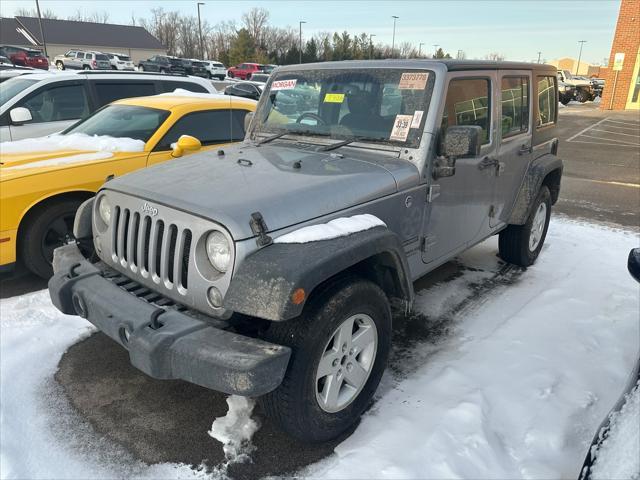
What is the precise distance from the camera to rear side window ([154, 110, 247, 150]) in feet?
17.4

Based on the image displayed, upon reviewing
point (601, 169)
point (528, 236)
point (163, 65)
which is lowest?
point (601, 169)

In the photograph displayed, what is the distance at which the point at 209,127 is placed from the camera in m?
5.71

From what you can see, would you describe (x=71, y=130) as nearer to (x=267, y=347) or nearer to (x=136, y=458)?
(x=136, y=458)

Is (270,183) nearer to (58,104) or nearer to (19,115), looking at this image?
(19,115)

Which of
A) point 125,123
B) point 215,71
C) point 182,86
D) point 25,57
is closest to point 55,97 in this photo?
point 182,86

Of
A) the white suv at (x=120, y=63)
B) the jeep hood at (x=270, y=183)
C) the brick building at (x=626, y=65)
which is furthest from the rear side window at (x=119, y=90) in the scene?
the white suv at (x=120, y=63)

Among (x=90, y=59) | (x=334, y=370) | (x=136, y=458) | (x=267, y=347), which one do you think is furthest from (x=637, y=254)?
(x=90, y=59)

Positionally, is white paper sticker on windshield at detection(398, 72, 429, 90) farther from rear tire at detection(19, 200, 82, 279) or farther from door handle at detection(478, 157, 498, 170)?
rear tire at detection(19, 200, 82, 279)

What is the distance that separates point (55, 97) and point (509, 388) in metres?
6.41

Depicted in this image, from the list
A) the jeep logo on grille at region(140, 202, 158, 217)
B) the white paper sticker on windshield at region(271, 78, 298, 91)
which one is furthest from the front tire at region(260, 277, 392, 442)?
the white paper sticker on windshield at region(271, 78, 298, 91)

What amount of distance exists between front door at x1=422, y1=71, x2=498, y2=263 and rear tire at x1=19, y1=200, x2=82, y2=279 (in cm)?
307

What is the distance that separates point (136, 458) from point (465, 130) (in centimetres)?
260

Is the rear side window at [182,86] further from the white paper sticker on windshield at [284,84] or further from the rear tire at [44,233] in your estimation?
the white paper sticker on windshield at [284,84]

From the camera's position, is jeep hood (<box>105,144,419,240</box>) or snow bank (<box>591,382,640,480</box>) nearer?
snow bank (<box>591,382,640,480</box>)
